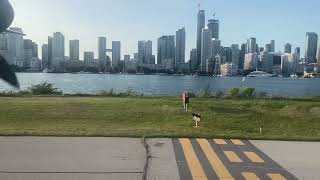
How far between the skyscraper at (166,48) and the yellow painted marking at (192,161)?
13.8 feet

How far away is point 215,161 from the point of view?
947cm

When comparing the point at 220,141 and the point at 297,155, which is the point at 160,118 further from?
the point at 297,155

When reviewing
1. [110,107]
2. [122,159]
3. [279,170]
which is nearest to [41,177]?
[122,159]

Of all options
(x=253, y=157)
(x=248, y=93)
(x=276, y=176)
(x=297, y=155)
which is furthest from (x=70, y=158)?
(x=248, y=93)

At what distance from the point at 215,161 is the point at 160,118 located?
23.6ft

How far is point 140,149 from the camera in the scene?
10.7 metres

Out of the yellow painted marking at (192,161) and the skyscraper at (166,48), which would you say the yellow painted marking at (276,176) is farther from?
the skyscraper at (166,48)

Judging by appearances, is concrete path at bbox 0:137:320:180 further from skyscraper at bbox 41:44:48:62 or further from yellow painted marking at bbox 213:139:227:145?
skyscraper at bbox 41:44:48:62

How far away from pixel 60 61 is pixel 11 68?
40.4 inches

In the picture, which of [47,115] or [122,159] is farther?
[47,115]

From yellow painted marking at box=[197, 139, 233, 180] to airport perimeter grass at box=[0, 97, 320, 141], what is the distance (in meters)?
1.32

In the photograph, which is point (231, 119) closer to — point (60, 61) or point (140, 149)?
point (140, 149)

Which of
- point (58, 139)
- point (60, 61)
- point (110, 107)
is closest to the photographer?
point (60, 61)

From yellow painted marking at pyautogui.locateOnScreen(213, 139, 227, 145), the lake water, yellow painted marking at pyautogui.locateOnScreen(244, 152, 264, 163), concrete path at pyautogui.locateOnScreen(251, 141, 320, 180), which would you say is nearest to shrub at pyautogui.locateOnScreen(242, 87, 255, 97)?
the lake water
